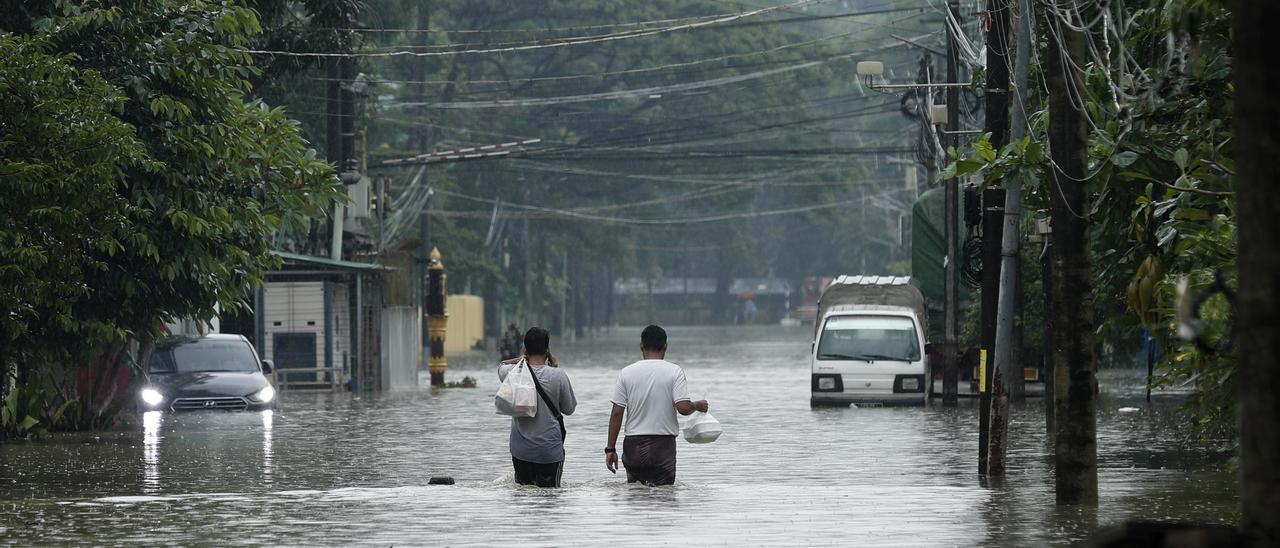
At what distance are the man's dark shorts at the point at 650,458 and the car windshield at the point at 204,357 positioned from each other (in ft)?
61.6

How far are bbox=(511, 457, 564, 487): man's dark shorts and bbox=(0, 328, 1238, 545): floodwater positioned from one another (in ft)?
0.57

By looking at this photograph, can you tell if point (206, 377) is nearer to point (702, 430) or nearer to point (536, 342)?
point (536, 342)

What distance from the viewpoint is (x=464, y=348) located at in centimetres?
7888

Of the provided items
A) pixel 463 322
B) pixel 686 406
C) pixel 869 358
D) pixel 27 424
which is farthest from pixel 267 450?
pixel 463 322

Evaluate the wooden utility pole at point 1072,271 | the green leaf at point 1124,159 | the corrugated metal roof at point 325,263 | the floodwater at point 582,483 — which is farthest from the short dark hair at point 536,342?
the corrugated metal roof at point 325,263

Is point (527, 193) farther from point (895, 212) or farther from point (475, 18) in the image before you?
point (895, 212)

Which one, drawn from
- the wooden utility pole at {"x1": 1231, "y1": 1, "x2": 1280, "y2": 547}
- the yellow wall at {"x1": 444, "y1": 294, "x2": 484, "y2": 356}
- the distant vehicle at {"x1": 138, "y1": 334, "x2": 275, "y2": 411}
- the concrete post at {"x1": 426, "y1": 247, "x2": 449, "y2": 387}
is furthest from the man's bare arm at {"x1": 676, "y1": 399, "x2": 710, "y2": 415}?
the yellow wall at {"x1": 444, "y1": 294, "x2": 484, "y2": 356}

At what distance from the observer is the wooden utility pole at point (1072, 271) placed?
45.1ft

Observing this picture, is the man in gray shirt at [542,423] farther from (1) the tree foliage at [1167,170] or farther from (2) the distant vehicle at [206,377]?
(2) the distant vehicle at [206,377]

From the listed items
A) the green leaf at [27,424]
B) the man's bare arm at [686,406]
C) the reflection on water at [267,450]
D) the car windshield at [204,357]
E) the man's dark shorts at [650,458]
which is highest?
the car windshield at [204,357]

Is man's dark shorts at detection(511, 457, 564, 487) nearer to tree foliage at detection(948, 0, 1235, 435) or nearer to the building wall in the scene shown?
tree foliage at detection(948, 0, 1235, 435)

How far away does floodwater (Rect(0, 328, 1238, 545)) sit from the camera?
11.8 metres

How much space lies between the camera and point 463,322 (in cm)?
7888

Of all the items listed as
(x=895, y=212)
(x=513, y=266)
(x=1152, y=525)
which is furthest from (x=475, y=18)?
(x=1152, y=525)
